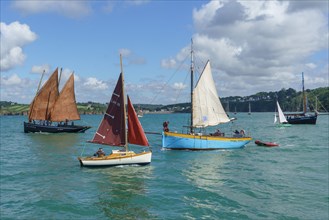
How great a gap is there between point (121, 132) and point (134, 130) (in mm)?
1424

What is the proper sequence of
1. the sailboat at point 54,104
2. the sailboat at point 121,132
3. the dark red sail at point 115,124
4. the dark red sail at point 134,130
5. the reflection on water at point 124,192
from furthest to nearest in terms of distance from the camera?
the sailboat at point 54,104
the dark red sail at point 115,124
the dark red sail at point 134,130
the sailboat at point 121,132
the reflection on water at point 124,192

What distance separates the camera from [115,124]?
1588 inches

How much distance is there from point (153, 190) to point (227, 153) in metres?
25.2

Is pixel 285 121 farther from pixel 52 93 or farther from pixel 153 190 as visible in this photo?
pixel 153 190

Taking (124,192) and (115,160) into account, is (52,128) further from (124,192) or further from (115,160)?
(124,192)

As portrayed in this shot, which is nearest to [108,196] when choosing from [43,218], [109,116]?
[43,218]

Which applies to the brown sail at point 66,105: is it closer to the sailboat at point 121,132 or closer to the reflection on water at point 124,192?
the sailboat at point 121,132

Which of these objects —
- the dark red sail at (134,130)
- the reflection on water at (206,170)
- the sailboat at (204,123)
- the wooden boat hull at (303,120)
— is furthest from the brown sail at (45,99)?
the wooden boat hull at (303,120)

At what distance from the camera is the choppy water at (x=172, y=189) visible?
24.1 metres

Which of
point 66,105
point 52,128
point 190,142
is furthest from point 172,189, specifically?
point 52,128

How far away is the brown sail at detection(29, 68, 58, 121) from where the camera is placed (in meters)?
90.1

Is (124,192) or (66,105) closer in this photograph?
(124,192)

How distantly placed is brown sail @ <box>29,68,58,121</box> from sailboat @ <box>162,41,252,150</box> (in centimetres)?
4665

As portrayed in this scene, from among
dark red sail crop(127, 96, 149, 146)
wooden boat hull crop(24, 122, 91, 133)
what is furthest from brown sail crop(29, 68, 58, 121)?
dark red sail crop(127, 96, 149, 146)
